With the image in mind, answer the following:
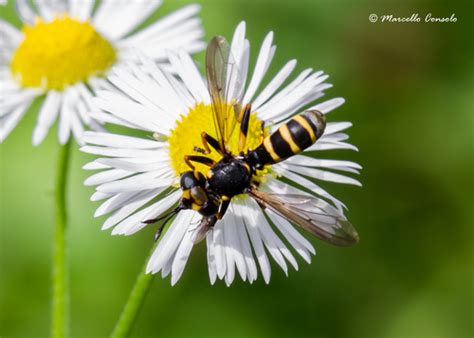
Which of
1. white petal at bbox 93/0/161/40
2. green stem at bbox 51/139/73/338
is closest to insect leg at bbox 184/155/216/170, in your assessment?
green stem at bbox 51/139/73/338

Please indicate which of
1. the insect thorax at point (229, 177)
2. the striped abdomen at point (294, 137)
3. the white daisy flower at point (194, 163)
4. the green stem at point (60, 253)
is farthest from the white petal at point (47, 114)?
the striped abdomen at point (294, 137)

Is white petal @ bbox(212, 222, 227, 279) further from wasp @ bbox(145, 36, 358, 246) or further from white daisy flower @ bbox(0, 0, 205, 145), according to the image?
white daisy flower @ bbox(0, 0, 205, 145)

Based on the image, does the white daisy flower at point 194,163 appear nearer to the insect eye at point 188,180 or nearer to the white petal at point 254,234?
the white petal at point 254,234

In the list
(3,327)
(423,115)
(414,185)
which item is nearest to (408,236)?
(414,185)

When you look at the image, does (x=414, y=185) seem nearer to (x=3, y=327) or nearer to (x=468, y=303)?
(x=468, y=303)

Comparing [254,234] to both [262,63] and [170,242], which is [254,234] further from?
A: [262,63]

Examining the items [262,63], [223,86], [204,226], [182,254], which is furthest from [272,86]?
[182,254]
